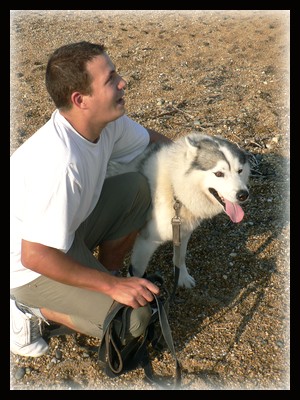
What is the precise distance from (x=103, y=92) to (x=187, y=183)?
82 cm

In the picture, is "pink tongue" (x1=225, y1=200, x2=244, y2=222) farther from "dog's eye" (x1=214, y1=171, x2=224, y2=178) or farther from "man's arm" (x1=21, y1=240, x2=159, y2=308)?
"man's arm" (x1=21, y1=240, x2=159, y2=308)

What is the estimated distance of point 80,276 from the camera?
2143 millimetres

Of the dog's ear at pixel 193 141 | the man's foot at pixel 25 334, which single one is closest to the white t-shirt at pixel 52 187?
the man's foot at pixel 25 334

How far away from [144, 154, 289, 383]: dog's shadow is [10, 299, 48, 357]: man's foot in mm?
802

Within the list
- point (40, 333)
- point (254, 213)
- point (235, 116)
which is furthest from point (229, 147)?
point (235, 116)

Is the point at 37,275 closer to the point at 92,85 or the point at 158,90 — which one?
the point at 92,85

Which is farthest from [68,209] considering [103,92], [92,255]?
[103,92]

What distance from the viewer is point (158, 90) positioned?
5.27 m

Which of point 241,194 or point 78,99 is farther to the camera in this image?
point 241,194

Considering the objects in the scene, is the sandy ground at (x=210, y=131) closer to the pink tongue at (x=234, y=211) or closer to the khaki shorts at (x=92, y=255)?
the khaki shorts at (x=92, y=255)

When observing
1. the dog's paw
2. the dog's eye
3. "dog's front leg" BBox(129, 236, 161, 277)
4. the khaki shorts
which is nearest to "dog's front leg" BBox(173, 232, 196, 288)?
the dog's paw

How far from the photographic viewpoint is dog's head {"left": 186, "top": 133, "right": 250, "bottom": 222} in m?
2.65

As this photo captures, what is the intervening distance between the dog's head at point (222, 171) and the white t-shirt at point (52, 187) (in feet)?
2.07

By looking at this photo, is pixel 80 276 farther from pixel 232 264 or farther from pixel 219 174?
pixel 232 264
